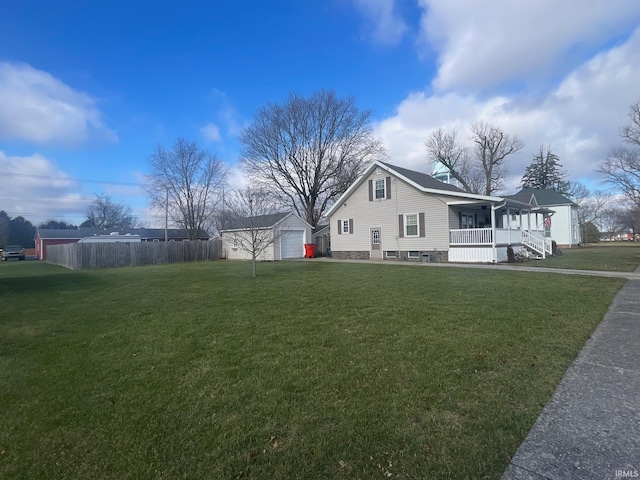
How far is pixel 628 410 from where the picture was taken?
3178mm

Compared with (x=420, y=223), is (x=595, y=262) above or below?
below

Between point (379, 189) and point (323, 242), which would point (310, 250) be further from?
point (379, 189)

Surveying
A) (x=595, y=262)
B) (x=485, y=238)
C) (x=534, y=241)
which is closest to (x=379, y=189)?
(x=485, y=238)

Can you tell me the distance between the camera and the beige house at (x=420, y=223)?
18500mm

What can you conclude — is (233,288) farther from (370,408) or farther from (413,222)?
(413,222)

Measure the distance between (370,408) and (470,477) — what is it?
1.03 metres

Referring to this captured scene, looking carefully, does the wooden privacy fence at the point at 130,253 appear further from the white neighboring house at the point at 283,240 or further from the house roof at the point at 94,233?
the house roof at the point at 94,233

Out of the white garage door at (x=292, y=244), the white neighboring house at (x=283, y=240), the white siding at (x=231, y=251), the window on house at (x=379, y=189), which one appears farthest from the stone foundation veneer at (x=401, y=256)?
the white siding at (x=231, y=251)

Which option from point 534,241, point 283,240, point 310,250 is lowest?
point 310,250

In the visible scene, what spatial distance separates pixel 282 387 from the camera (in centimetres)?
369

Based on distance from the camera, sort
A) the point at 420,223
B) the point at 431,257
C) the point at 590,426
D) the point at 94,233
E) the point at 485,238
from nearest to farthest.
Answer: the point at 590,426
the point at 485,238
the point at 431,257
the point at 420,223
the point at 94,233

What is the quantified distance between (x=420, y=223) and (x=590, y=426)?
59.4ft

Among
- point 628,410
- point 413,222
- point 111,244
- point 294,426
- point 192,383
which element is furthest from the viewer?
point 111,244

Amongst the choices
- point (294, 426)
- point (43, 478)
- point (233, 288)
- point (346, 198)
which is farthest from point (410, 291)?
point (346, 198)
